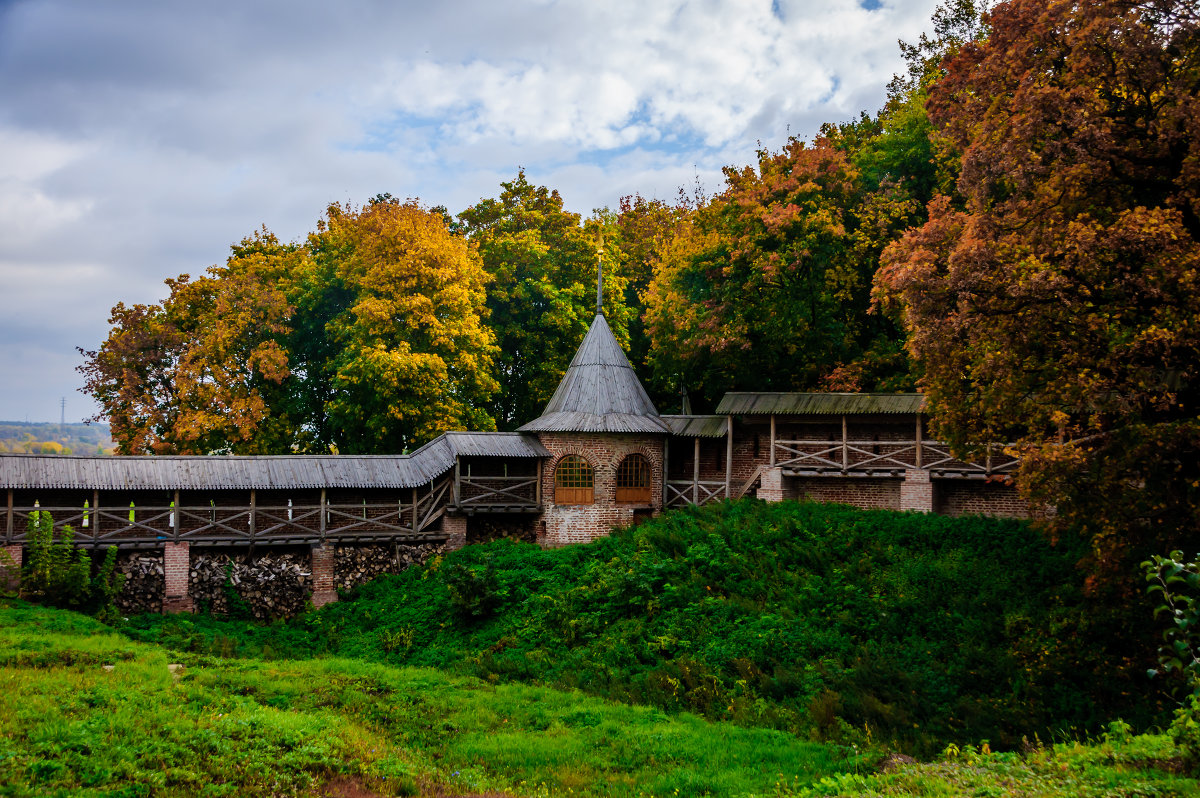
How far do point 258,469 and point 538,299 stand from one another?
13575 mm

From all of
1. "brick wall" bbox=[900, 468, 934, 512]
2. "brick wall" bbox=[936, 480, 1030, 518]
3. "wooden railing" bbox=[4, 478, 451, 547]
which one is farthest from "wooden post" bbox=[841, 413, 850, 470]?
"wooden railing" bbox=[4, 478, 451, 547]

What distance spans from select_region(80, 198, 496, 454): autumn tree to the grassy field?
40.4 feet

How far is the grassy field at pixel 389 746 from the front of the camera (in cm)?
782

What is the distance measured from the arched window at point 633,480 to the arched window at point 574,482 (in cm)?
85

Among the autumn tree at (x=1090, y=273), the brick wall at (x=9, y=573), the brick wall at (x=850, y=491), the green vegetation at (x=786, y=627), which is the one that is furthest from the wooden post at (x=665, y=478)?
the brick wall at (x=9, y=573)

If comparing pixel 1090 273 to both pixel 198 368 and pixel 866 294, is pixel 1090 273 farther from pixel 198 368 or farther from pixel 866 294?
pixel 198 368

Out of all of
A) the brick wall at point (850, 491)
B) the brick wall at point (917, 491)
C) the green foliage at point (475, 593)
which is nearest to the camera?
the green foliage at point (475, 593)

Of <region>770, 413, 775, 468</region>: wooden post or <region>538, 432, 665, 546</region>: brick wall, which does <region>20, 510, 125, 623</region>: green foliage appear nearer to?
<region>538, 432, 665, 546</region>: brick wall

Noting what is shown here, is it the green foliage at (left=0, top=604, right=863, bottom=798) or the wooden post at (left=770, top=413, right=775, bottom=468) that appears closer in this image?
the green foliage at (left=0, top=604, right=863, bottom=798)

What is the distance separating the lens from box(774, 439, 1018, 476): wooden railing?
752 inches

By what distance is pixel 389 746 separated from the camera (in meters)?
10.4

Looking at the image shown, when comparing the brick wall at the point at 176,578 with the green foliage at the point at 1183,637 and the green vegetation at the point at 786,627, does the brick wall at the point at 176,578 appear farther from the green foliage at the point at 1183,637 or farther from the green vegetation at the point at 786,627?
the green foliage at the point at 1183,637

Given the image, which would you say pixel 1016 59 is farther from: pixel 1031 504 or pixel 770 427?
pixel 770 427

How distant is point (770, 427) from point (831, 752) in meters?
12.7
